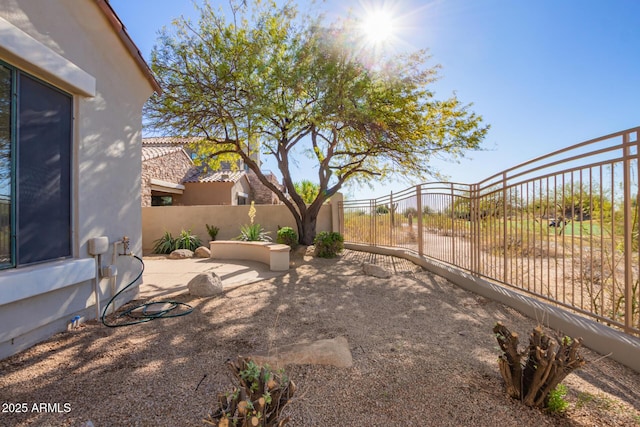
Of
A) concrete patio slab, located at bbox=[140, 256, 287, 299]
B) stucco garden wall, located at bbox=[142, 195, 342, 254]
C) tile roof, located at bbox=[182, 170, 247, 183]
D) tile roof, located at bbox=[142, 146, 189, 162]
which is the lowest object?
concrete patio slab, located at bbox=[140, 256, 287, 299]

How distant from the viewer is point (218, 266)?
8500 mm

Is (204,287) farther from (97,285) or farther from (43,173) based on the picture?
(43,173)

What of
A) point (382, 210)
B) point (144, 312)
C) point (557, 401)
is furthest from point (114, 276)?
point (382, 210)

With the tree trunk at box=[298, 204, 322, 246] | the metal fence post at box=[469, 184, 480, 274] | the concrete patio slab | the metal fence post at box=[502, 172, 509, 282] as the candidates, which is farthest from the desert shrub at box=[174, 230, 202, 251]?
the metal fence post at box=[502, 172, 509, 282]

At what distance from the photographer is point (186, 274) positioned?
24.5ft

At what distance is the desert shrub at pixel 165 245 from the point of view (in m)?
11.8

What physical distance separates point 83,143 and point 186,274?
4290mm

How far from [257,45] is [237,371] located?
27.8 ft

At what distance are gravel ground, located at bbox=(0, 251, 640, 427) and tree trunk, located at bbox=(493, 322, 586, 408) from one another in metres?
0.11

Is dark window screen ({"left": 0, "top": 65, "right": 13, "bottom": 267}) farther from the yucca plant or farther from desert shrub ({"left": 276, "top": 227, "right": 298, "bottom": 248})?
the yucca plant

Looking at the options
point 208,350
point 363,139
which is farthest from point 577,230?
point 363,139

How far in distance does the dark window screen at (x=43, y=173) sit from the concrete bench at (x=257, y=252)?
4558 millimetres

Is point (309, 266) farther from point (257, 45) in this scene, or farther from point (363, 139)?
point (257, 45)

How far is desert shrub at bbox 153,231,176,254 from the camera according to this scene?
11.8 m
